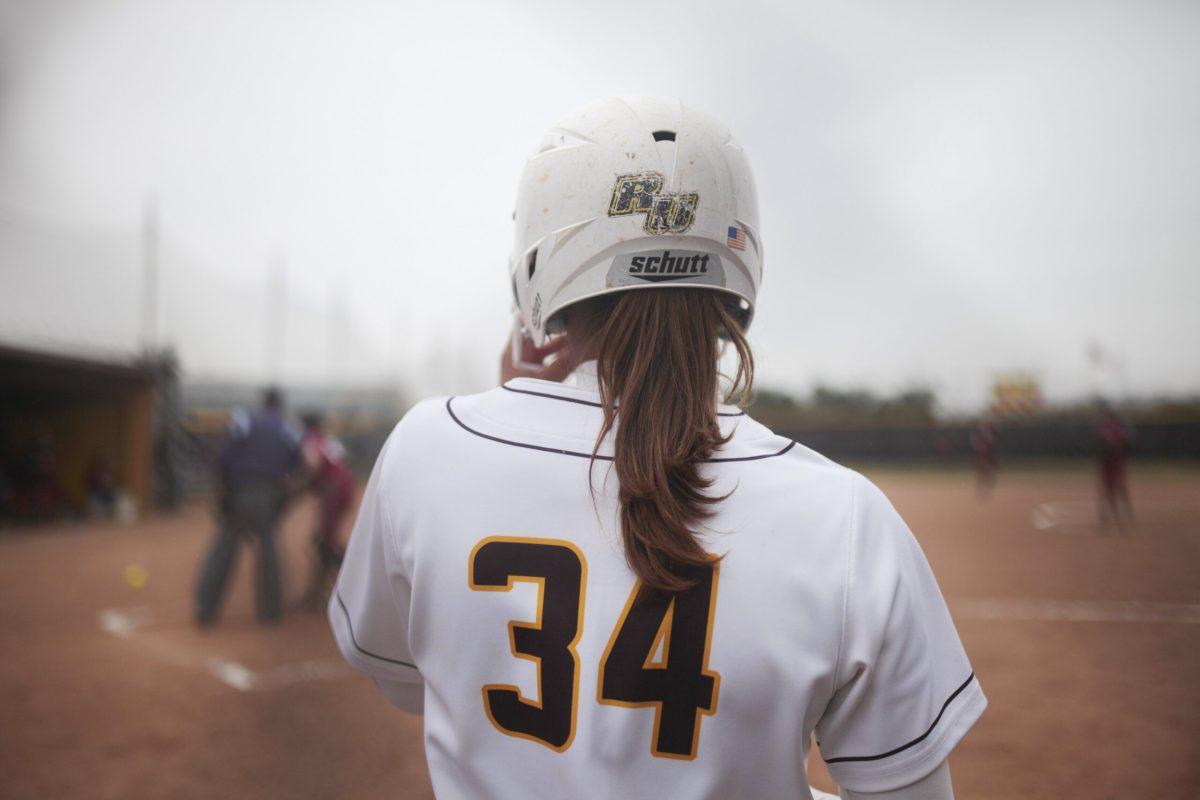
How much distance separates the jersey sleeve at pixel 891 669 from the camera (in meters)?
1.01

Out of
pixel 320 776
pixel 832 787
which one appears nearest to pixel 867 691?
pixel 832 787

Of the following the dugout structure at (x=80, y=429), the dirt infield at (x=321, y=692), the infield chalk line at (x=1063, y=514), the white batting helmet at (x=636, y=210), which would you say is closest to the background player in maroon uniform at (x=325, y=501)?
the dirt infield at (x=321, y=692)

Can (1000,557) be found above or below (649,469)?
below

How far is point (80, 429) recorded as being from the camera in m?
17.7

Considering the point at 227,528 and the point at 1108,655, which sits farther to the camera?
the point at 227,528

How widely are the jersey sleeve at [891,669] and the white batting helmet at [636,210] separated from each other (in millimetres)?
506

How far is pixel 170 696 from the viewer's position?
5.12 m

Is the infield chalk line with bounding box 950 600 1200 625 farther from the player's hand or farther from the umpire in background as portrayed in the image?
the player's hand

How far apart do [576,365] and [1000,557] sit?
11.2 m

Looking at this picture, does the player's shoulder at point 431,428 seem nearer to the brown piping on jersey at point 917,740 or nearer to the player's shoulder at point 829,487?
the player's shoulder at point 829,487

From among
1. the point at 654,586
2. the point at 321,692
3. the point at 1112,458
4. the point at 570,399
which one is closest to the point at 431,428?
the point at 570,399

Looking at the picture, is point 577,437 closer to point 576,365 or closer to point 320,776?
point 576,365

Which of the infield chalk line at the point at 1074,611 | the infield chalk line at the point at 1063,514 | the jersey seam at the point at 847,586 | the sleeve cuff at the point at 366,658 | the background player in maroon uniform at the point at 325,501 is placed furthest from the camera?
the infield chalk line at the point at 1063,514

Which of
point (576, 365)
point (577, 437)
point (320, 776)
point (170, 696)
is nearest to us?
point (577, 437)
